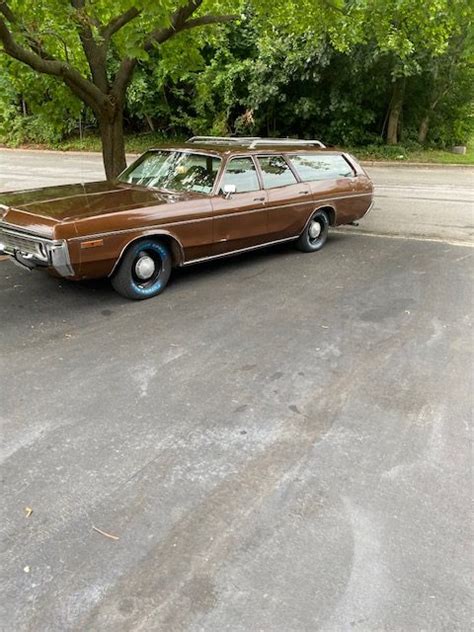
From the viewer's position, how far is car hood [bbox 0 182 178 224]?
549 centimetres

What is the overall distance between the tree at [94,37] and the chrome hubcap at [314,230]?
10.4 ft

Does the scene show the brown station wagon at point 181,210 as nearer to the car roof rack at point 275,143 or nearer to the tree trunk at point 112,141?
the car roof rack at point 275,143

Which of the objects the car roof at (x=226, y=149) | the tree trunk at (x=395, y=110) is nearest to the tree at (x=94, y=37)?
the car roof at (x=226, y=149)

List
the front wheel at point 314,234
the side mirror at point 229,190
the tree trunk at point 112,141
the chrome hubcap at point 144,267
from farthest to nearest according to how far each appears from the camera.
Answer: the tree trunk at point 112,141, the front wheel at point 314,234, the side mirror at point 229,190, the chrome hubcap at point 144,267

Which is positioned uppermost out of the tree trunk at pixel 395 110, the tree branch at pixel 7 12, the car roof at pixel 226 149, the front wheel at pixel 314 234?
the tree branch at pixel 7 12

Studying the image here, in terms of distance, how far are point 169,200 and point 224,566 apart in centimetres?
438

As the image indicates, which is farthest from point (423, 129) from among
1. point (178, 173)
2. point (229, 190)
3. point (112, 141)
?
point (229, 190)

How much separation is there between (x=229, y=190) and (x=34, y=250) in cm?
231

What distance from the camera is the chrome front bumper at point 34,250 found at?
16.9 feet

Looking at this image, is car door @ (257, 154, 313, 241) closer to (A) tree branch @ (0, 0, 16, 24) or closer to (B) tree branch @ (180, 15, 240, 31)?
(B) tree branch @ (180, 15, 240, 31)

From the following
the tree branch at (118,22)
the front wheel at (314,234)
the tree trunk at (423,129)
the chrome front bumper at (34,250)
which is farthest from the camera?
the tree trunk at (423,129)

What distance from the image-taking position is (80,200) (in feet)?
19.6

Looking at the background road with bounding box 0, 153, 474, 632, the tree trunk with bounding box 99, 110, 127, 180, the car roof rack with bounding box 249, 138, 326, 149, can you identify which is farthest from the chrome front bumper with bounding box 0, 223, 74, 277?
the tree trunk with bounding box 99, 110, 127, 180

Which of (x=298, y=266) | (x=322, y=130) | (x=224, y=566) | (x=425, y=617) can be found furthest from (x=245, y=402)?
(x=322, y=130)
